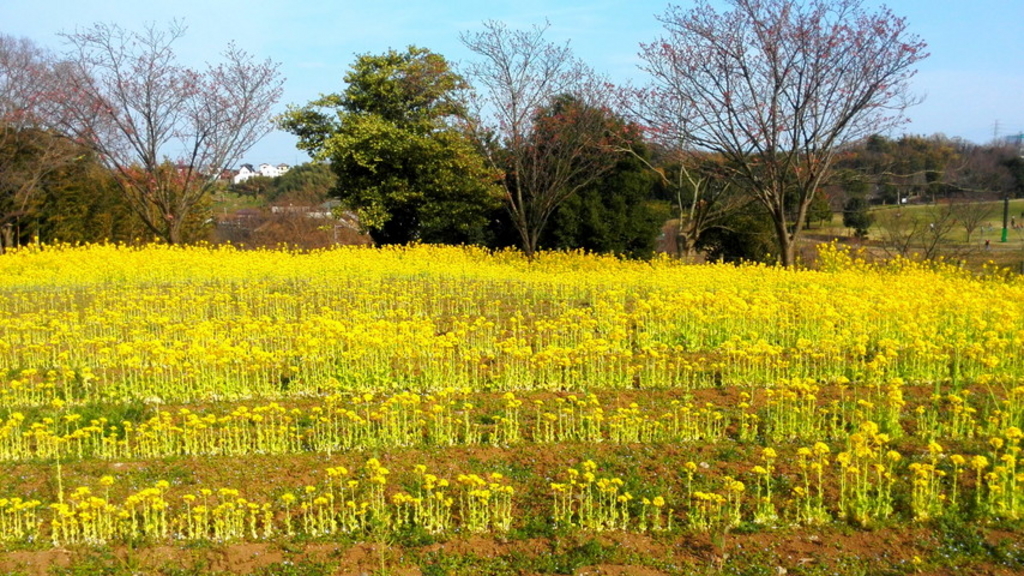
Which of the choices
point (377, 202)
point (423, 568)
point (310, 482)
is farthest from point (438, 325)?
point (377, 202)

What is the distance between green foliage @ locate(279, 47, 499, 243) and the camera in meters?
21.9

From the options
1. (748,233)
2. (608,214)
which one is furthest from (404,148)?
(748,233)

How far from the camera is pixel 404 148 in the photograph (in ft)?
71.8

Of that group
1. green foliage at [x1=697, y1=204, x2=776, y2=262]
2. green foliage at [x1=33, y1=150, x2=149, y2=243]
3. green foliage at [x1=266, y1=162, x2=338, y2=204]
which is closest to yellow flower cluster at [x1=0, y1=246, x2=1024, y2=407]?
green foliage at [x1=697, y1=204, x2=776, y2=262]

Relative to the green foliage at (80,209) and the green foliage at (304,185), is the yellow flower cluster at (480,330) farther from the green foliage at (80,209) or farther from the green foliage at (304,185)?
the green foliage at (304,185)

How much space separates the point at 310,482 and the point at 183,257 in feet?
41.0

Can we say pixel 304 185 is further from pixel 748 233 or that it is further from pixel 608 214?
pixel 748 233

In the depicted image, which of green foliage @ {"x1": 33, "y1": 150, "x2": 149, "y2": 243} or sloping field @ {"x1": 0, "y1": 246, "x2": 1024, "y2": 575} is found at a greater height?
green foliage @ {"x1": 33, "y1": 150, "x2": 149, "y2": 243}

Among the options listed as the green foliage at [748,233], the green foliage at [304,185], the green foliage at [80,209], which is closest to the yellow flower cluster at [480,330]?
the green foliage at [748,233]

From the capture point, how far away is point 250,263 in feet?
51.5

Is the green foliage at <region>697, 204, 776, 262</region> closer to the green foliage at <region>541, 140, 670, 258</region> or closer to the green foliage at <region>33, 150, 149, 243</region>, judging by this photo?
the green foliage at <region>541, 140, 670, 258</region>

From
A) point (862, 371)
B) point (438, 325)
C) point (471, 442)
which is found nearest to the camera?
point (471, 442)

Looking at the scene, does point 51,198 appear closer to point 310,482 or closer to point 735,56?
point 735,56

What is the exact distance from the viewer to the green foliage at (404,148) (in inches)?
861
